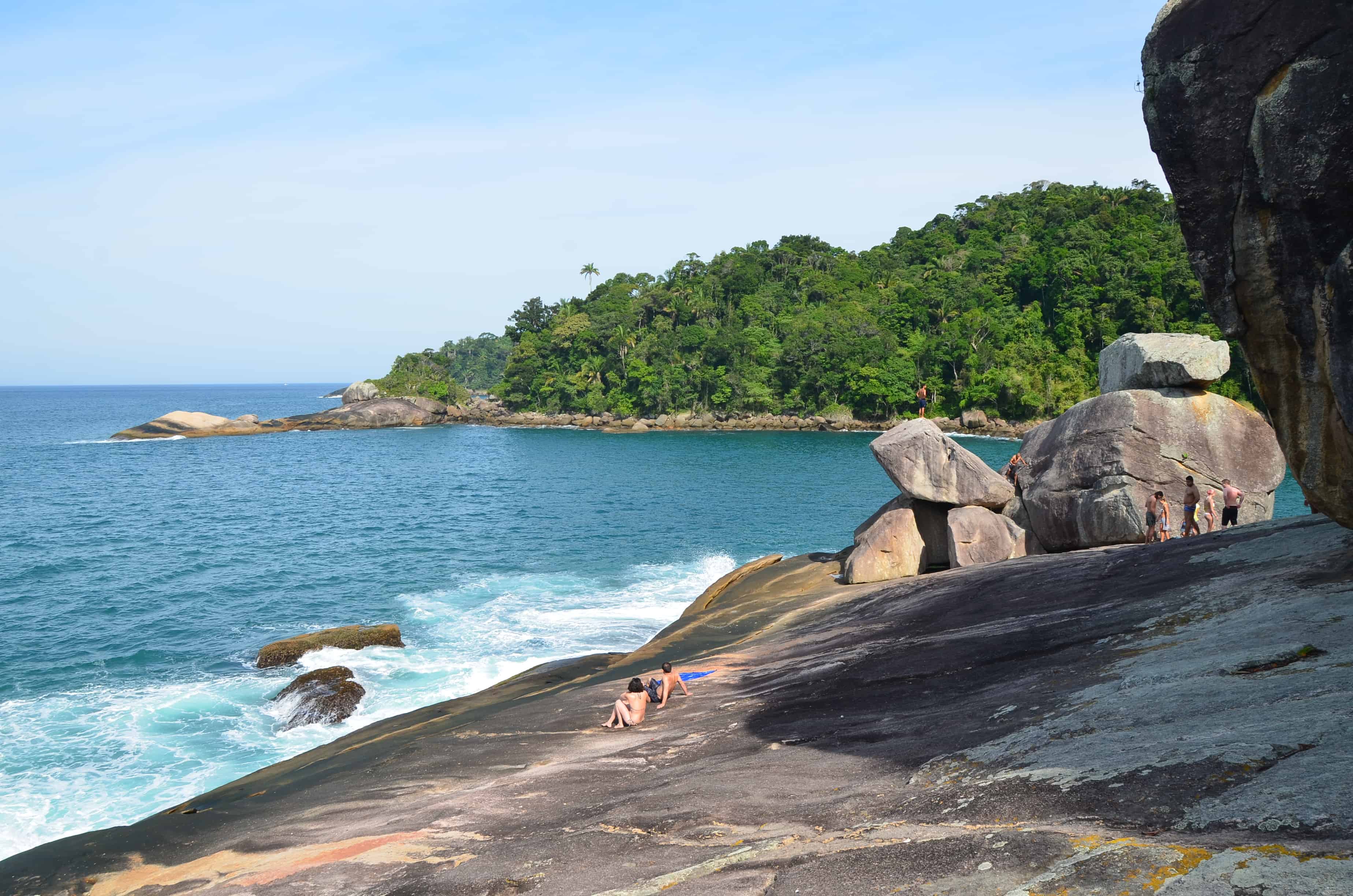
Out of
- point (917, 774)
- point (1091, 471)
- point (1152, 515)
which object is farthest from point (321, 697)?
point (1152, 515)

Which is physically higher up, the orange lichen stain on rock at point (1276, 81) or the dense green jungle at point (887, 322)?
the dense green jungle at point (887, 322)

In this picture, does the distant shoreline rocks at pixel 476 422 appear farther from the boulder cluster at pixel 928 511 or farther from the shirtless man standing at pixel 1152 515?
the shirtless man standing at pixel 1152 515

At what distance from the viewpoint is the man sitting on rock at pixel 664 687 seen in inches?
602

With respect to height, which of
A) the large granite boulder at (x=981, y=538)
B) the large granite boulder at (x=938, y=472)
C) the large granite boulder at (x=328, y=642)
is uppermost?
the large granite boulder at (x=938, y=472)

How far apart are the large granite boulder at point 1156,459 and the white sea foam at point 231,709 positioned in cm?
1358

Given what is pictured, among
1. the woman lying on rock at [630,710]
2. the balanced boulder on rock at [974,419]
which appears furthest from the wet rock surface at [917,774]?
the balanced boulder on rock at [974,419]

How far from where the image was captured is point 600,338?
124 meters

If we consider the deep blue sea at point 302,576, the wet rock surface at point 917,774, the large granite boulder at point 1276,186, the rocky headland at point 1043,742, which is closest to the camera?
the wet rock surface at point 917,774

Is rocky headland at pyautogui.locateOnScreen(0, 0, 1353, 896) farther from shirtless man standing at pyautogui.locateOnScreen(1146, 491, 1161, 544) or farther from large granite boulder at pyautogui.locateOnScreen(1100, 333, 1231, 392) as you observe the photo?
large granite boulder at pyautogui.locateOnScreen(1100, 333, 1231, 392)

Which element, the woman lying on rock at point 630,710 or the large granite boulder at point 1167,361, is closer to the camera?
the woman lying on rock at point 630,710

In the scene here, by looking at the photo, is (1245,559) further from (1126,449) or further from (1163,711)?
(1126,449)

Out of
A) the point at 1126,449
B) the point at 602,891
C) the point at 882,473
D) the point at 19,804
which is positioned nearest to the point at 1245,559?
the point at 1126,449

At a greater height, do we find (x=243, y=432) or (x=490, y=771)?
(x=243, y=432)

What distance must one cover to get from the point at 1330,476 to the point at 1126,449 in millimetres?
12944
